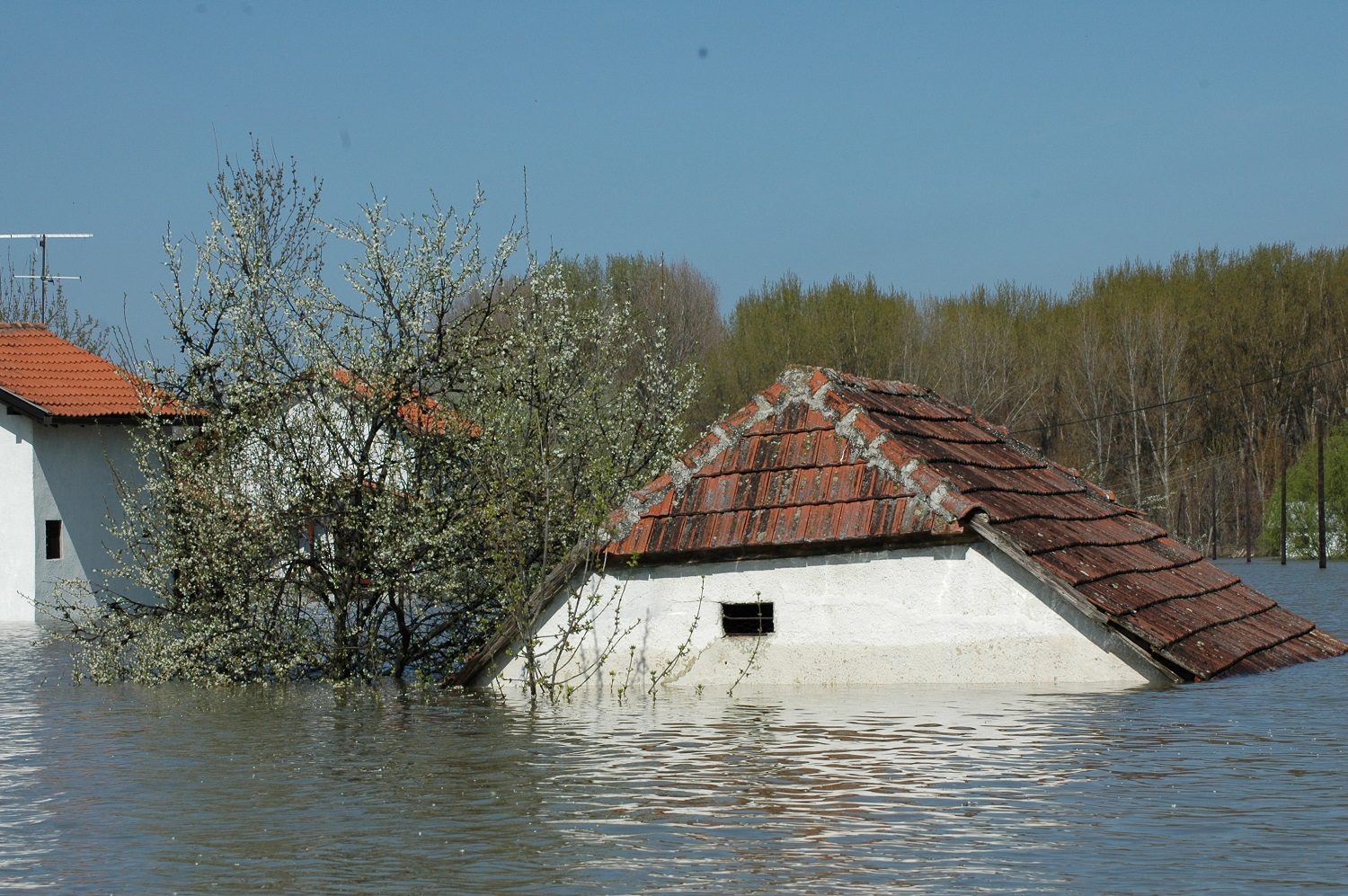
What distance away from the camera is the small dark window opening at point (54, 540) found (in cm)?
3362

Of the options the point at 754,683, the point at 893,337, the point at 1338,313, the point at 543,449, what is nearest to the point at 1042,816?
the point at 754,683

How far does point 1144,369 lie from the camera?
74125mm

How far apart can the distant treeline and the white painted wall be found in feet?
132

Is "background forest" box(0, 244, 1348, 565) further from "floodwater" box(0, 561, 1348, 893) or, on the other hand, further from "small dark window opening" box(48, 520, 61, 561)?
"floodwater" box(0, 561, 1348, 893)

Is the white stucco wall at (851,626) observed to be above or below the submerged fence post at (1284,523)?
below

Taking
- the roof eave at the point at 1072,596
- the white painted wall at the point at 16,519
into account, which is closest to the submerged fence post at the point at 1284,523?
the white painted wall at the point at 16,519

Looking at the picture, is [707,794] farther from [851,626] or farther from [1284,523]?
[1284,523]

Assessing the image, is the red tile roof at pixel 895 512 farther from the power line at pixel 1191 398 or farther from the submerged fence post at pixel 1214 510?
the power line at pixel 1191 398

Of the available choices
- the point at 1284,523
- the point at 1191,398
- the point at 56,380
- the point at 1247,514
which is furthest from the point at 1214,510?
the point at 56,380

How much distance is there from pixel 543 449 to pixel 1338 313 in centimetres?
6728

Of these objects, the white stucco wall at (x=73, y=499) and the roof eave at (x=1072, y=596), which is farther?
the white stucco wall at (x=73, y=499)

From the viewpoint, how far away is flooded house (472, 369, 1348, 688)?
13.7 meters

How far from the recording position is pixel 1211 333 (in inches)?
2958

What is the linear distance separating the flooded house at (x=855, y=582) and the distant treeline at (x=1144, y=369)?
5623 cm
